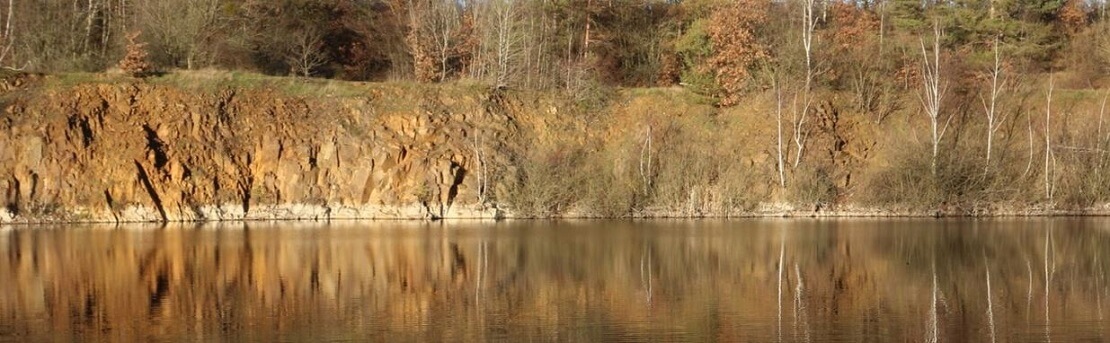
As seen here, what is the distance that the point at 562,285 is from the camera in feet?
83.2

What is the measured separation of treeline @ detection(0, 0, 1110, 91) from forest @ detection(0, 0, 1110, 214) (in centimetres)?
12

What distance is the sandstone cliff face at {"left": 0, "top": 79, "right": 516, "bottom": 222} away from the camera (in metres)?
46.2

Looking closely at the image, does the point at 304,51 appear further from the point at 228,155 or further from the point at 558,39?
the point at 558,39

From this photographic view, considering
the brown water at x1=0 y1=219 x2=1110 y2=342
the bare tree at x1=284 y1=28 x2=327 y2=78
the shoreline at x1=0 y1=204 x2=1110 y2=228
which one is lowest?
the brown water at x1=0 y1=219 x2=1110 y2=342

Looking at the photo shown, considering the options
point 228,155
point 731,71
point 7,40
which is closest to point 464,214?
point 228,155

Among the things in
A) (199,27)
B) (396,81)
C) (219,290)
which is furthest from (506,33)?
(219,290)

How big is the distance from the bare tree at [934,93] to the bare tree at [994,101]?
1.88 m

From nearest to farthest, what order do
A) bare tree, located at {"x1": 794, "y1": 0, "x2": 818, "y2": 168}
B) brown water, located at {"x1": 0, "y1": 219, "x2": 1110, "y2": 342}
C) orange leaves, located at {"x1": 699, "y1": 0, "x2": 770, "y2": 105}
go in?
brown water, located at {"x1": 0, "y1": 219, "x2": 1110, "y2": 342} < bare tree, located at {"x1": 794, "y1": 0, "x2": 818, "y2": 168} < orange leaves, located at {"x1": 699, "y1": 0, "x2": 770, "y2": 105}

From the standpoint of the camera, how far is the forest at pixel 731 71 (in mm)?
49000

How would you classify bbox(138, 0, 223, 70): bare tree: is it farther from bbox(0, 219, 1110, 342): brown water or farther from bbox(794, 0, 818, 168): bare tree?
bbox(794, 0, 818, 168): bare tree

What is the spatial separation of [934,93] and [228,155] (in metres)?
31.7

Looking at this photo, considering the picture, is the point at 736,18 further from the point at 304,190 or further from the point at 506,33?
the point at 304,190

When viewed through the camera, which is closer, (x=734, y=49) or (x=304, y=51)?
(x=734, y=49)

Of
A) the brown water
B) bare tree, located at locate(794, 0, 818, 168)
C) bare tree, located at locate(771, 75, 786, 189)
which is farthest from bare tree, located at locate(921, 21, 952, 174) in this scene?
the brown water
